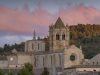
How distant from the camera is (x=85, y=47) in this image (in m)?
103

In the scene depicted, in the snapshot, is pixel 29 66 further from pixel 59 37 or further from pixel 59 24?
pixel 59 24

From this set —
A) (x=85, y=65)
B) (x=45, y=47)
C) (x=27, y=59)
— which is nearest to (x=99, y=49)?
(x=45, y=47)

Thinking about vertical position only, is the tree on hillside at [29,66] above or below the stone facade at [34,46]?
below

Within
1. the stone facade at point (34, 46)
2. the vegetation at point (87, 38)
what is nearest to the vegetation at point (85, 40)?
the vegetation at point (87, 38)

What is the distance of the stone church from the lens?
77.5m

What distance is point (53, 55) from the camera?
78.3 meters

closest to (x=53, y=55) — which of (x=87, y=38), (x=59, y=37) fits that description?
(x=59, y=37)

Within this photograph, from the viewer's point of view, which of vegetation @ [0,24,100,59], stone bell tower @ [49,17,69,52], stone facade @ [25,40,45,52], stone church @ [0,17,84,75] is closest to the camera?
stone church @ [0,17,84,75]

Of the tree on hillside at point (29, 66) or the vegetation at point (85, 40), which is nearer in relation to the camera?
the tree on hillside at point (29, 66)

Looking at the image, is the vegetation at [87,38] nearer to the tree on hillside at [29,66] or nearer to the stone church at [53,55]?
the stone church at [53,55]

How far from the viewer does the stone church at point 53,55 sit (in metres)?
77.5

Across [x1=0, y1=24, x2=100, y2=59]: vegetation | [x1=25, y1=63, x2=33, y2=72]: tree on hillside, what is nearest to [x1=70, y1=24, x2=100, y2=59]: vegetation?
[x1=0, y1=24, x2=100, y2=59]: vegetation

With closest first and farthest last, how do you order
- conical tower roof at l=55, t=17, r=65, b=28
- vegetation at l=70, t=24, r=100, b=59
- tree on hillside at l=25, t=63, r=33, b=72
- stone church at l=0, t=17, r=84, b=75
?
tree on hillside at l=25, t=63, r=33, b=72 → stone church at l=0, t=17, r=84, b=75 → conical tower roof at l=55, t=17, r=65, b=28 → vegetation at l=70, t=24, r=100, b=59

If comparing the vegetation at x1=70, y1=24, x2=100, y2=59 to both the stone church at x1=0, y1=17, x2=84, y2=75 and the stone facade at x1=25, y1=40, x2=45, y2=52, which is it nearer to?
the stone facade at x1=25, y1=40, x2=45, y2=52
